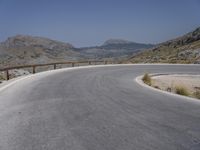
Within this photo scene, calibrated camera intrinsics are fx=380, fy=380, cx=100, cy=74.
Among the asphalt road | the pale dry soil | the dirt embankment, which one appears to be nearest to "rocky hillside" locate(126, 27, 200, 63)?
the pale dry soil

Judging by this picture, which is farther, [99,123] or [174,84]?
[174,84]

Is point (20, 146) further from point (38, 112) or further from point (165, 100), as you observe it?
point (165, 100)

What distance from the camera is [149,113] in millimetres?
10023

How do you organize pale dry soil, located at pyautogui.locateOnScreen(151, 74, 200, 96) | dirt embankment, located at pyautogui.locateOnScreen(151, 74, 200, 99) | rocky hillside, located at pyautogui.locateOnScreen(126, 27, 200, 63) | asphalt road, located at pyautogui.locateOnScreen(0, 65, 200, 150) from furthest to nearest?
rocky hillside, located at pyautogui.locateOnScreen(126, 27, 200, 63) → pale dry soil, located at pyautogui.locateOnScreen(151, 74, 200, 96) → dirt embankment, located at pyautogui.locateOnScreen(151, 74, 200, 99) → asphalt road, located at pyautogui.locateOnScreen(0, 65, 200, 150)

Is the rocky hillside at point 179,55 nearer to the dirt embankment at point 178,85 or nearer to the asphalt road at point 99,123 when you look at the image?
the dirt embankment at point 178,85

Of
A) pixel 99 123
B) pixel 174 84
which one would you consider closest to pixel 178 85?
pixel 174 84

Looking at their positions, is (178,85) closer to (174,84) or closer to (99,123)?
(174,84)

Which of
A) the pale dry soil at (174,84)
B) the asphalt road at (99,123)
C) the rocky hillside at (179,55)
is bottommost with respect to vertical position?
the rocky hillside at (179,55)

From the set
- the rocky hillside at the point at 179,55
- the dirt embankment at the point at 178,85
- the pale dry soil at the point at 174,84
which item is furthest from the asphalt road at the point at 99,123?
the rocky hillside at the point at 179,55

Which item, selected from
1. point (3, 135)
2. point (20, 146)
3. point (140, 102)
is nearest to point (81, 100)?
point (140, 102)

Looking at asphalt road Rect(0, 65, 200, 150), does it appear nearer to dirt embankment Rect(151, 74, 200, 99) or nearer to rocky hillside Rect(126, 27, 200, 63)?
dirt embankment Rect(151, 74, 200, 99)

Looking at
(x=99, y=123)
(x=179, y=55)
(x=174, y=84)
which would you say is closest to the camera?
(x=99, y=123)

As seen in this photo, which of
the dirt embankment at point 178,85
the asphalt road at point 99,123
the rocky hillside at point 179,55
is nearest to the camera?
the asphalt road at point 99,123

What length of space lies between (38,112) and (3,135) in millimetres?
2776
